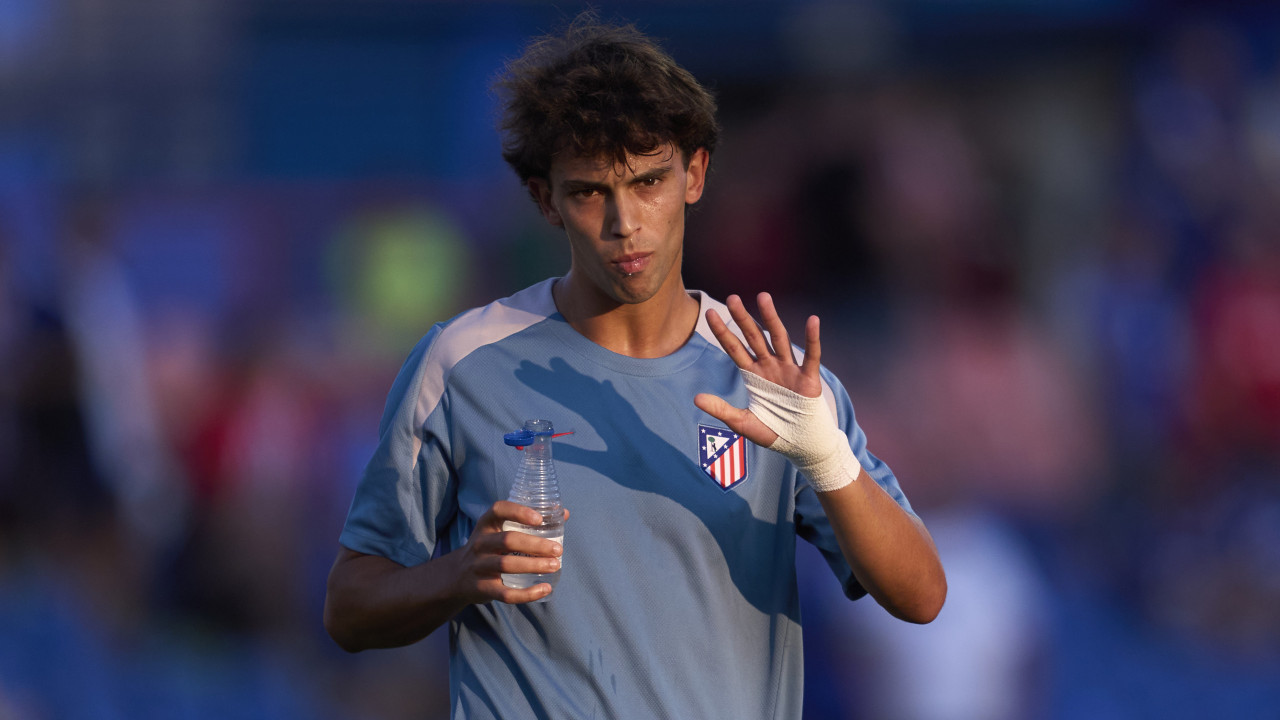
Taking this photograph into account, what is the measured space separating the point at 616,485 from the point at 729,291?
6328 mm

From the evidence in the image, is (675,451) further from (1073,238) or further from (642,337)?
(1073,238)

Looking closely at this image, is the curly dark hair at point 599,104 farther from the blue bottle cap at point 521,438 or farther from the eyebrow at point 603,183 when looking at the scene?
the blue bottle cap at point 521,438

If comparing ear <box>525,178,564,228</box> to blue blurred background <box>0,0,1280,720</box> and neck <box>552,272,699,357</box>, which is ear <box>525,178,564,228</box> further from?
blue blurred background <box>0,0,1280,720</box>

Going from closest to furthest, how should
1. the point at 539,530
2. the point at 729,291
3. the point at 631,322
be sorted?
1. the point at 539,530
2. the point at 631,322
3. the point at 729,291

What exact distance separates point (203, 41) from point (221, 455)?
3413 millimetres

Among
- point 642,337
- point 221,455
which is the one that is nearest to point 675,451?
point 642,337

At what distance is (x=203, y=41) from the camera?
916 centimetres

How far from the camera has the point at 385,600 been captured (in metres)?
2.50

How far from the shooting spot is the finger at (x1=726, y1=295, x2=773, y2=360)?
2281 mm

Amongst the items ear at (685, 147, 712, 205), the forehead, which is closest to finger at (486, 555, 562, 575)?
the forehead

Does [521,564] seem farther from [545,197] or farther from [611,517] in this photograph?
[545,197]

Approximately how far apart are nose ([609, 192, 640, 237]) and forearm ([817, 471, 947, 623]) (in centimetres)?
63

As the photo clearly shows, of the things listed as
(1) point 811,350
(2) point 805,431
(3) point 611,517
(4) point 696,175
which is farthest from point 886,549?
(4) point 696,175

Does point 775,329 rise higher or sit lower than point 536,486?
higher
